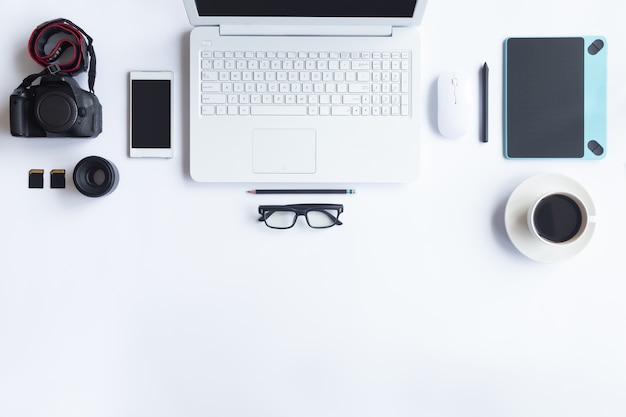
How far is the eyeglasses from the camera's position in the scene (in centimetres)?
79

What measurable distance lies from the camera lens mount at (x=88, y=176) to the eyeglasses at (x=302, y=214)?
0.31m

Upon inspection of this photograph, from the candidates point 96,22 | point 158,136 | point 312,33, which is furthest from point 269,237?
point 96,22

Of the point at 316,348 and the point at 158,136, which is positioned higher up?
the point at 158,136

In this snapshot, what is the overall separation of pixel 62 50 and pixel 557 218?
1.08 metres

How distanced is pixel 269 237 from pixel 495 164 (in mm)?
509

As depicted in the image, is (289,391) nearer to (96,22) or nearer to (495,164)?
(495,164)

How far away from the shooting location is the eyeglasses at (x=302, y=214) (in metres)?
0.79

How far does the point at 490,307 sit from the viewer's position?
2.70 feet

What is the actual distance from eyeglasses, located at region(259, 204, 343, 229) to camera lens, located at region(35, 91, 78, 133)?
15.7 inches

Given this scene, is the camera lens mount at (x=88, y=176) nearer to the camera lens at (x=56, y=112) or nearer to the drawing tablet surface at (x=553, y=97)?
the camera lens at (x=56, y=112)

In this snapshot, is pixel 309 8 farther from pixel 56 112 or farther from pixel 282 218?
pixel 56 112

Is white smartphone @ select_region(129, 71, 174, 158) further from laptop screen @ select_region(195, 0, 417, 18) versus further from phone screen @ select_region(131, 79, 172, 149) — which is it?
laptop screen @ select_region(195, 0, 417, 18)

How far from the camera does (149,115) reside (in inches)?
31.7

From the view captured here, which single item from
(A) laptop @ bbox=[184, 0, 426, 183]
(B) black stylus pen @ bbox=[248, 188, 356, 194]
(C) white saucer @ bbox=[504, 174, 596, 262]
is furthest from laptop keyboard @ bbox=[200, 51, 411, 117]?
(C) white saucer @ bbox=[504, 174, 596, 262]
